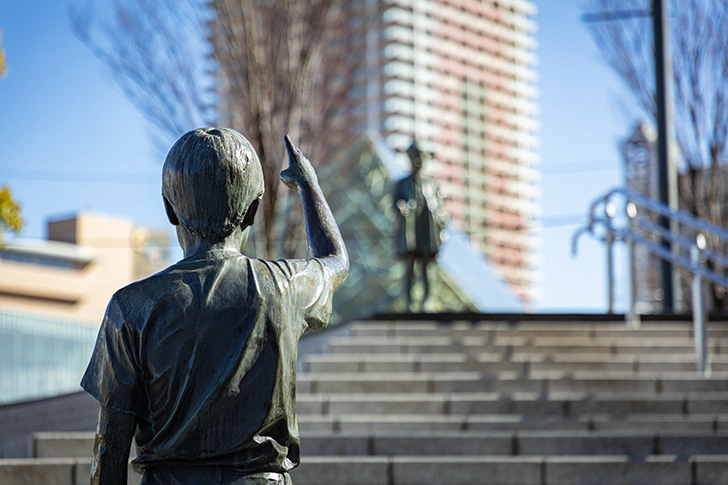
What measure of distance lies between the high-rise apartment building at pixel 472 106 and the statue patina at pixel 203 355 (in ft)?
281

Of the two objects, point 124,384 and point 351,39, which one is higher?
point 351,39

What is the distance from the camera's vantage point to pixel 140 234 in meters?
59.8

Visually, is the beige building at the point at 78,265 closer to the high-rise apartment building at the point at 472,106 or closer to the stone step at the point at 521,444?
the high-rise apartment building at the point at 472,106

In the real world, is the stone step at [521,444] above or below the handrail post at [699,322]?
below

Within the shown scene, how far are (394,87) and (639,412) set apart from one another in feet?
310

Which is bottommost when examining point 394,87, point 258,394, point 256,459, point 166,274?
A: point 256,459

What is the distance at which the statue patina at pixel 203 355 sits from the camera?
5.80 feet

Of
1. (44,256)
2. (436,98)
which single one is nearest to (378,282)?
(44,256)

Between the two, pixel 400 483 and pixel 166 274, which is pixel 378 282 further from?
pixel 166 274

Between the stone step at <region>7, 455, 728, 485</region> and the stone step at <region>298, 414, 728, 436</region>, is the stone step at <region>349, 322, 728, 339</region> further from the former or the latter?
the stone step at <region>7, 455, 728, 485</region>

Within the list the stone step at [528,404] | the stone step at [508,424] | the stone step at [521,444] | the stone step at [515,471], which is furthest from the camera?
the stone step at [528,404]

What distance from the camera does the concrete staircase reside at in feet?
16.8

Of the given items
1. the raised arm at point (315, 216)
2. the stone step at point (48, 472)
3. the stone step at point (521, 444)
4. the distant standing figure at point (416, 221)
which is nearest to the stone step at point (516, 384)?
the stone step at point (521, 444)

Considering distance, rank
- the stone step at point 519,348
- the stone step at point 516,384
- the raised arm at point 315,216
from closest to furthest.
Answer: the raised arm at point 315,216 → the stone step at point 516,384 → the stone step at point 519,348
